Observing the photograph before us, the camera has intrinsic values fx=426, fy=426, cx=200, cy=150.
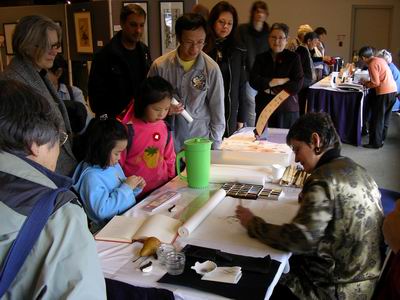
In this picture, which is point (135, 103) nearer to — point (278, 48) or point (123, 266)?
point (123, 266)

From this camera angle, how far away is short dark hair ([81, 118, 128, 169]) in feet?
5.33

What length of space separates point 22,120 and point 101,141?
79 centimetres

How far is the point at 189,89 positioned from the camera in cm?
239

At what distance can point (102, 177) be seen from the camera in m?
1.64

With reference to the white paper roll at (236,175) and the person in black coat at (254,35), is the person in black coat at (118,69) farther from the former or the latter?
the person in black coat at (254,35)

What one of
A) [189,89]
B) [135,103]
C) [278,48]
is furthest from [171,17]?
[135,103]

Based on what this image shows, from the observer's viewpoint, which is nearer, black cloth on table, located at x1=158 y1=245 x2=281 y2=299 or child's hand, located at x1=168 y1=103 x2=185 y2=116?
black cloth on table, located at x1=158 y1=245 x2=281 y2=299

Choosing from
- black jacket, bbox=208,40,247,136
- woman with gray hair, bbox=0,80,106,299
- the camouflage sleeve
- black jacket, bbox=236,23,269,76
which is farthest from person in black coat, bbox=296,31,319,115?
woman with gray hair, bbox=0,80,106,299

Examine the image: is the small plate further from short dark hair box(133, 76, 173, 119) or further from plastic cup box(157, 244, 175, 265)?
short dark hair box(133, 76, 173, 119)

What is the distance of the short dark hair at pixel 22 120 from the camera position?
2.73 ft

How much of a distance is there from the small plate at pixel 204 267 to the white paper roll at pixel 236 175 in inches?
27.5

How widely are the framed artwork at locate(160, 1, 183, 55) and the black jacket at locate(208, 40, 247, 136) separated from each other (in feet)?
5.70

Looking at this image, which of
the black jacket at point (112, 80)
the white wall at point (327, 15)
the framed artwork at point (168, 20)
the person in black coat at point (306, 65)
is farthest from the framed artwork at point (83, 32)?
the white wall at point (327, 15)

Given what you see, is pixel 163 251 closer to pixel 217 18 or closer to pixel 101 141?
pixel 101 141
